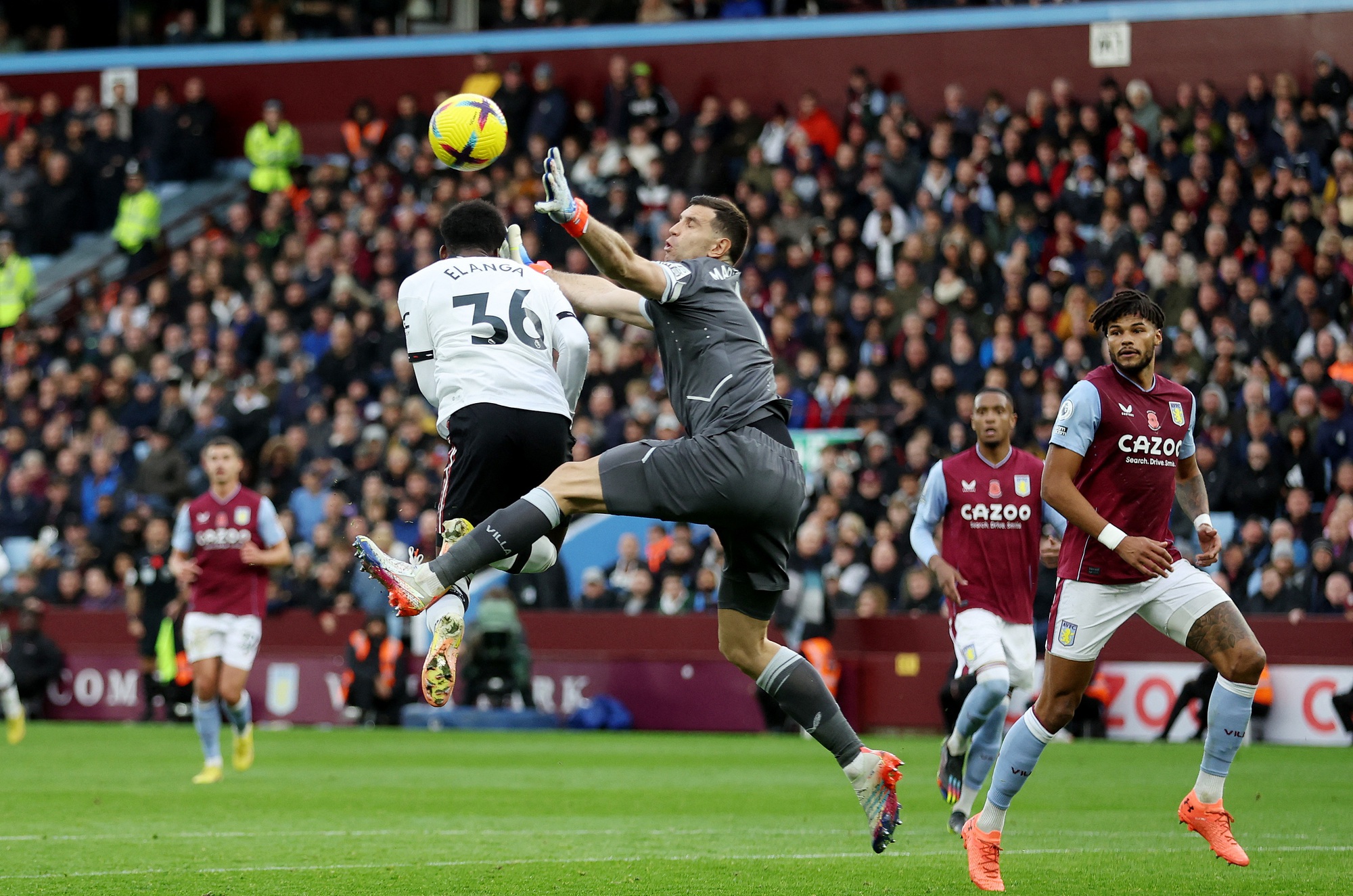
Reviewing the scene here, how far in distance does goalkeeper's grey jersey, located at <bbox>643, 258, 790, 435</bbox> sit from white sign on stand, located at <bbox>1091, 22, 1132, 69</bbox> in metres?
18.9

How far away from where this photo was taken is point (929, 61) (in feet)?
87.2

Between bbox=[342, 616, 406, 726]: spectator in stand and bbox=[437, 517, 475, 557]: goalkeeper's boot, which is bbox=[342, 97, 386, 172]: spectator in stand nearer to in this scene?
bbox=[342, 616, 406, 726]: spectator in stand

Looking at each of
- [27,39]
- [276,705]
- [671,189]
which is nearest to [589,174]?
[671,189]

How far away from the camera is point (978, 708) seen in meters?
10.9

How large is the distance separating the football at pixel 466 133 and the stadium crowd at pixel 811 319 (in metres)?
9.88

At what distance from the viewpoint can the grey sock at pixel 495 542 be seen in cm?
739

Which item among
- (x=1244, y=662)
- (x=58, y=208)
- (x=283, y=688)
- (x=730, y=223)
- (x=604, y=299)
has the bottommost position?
(x=283, y=688)

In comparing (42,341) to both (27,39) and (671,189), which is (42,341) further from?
(671,189)

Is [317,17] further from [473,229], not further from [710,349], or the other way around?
[710,349]

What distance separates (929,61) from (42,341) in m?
14.5

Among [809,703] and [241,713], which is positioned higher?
[809,703]

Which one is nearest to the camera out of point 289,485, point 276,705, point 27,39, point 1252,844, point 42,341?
point 1252,844

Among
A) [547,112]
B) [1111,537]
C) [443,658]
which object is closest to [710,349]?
[443,658]

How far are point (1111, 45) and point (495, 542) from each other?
794 inches
